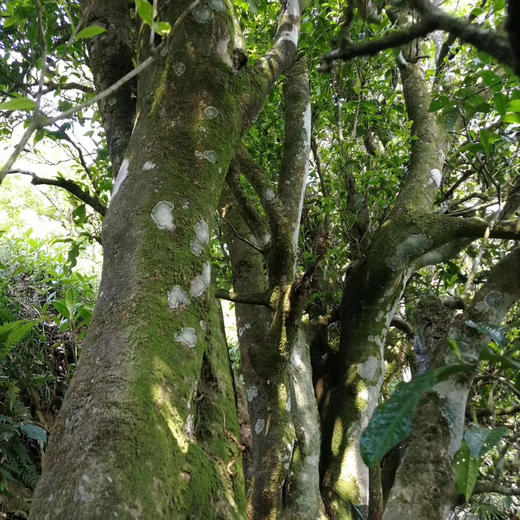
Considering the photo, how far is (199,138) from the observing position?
2.01 m

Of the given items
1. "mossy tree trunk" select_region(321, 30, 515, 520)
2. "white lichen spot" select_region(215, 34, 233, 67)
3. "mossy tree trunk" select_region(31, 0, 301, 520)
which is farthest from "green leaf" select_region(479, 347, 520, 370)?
"mossy tree trunk" select_region(321, 30, 515, 520)

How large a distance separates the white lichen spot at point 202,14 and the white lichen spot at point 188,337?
148 centimetres

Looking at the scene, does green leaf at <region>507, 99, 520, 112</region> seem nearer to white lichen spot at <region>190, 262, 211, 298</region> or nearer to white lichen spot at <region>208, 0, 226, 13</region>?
white lichen spot at <region>190, 262, 211, 298</region>

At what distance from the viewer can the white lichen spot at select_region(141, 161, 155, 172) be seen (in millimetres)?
1930

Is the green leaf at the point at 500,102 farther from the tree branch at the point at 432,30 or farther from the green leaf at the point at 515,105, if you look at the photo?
the tree branch at the point at 432,30

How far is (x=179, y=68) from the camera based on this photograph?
2133 millimetres

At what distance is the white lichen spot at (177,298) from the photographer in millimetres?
1692

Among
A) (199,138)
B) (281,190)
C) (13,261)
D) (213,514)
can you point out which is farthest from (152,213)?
(13,261)

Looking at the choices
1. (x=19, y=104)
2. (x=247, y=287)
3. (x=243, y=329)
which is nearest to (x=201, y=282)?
(x=19, y=104)

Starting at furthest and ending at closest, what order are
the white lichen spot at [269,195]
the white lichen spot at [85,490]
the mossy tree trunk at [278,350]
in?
the white lichen spot at [269,195]
the mossy tree trunk at [278,350]
the white lichen spot at [85,490]

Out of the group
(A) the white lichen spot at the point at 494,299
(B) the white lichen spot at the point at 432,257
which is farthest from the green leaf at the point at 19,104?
(B) the white lichen spot at the point at 432,257

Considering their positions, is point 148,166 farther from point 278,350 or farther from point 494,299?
point 494,299

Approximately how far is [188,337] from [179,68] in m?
1.22

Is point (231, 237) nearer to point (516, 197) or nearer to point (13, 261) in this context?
point (516, 197)
